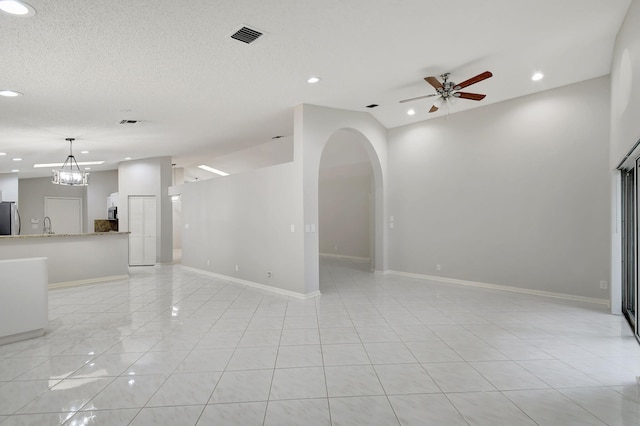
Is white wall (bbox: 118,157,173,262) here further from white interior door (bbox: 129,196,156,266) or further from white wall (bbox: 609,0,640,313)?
white wall (bbox: 609,0,640,313)

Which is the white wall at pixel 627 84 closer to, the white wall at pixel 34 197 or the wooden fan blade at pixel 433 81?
the wooden fan blade at pixel 433 81

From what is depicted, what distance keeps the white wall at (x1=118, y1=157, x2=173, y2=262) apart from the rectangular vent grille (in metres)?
7.33

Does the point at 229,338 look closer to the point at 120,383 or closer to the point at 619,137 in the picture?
the point at 120,383

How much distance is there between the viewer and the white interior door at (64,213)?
12.1 m

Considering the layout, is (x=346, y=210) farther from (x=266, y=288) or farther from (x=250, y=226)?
(x=266, y=288)

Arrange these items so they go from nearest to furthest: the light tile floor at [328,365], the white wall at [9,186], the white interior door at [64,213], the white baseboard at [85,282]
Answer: the light tile floor at [328,365] < the white baseboard at [85,282] < the white wall at [9,186] < the white interior door at [64,213]

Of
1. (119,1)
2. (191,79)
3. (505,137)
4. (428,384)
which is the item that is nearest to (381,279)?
(505,137)

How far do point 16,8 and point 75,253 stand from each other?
557 centimetres

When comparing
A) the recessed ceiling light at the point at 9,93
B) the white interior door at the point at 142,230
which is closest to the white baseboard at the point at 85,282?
the white interior door at the point at 142,230

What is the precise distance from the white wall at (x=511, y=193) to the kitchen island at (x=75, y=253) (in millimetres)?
6231

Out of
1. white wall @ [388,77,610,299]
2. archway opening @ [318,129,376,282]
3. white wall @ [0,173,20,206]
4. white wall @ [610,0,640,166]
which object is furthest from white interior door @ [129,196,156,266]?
white wall @ [610,0,640,166]

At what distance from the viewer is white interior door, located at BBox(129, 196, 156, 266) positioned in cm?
960

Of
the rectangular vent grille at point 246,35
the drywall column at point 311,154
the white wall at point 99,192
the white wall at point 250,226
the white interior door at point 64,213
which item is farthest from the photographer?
the white interior door at point 64,213

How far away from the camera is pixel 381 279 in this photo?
22.8 ft
